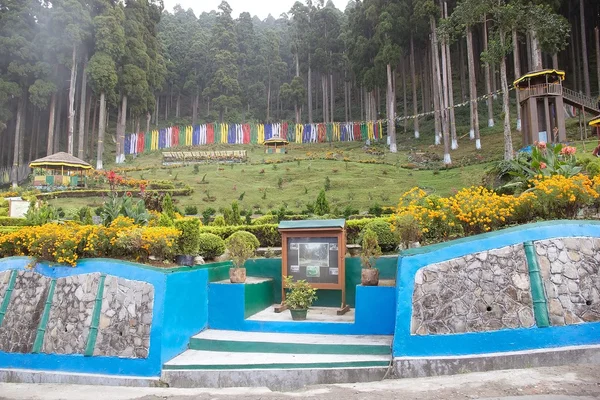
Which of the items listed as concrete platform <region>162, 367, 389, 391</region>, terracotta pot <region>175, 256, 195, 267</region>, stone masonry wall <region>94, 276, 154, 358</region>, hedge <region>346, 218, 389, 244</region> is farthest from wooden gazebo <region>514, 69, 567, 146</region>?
stone masonry wall <region>94, 276, 154, 358</region>

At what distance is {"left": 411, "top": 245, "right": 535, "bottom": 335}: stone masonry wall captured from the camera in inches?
244

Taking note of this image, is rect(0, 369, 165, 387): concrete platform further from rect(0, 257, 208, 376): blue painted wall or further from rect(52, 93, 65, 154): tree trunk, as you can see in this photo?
rect(52, 93, 65, 154): tree trunk

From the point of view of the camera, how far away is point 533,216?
751 centimetres

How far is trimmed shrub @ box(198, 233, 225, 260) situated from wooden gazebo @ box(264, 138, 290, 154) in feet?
103

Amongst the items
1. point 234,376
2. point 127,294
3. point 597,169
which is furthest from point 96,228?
point 597,169

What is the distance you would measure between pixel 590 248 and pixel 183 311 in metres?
6.19

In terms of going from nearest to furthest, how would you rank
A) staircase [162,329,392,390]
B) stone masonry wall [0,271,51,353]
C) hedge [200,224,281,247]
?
staircase [162,329,392,390] → stone masonry wall [0,271,51,353] → hedge [200,224,281,247]

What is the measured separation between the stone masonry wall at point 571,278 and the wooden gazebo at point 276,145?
3564 centimetres

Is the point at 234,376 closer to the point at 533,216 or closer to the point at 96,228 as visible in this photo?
the point at 96,228

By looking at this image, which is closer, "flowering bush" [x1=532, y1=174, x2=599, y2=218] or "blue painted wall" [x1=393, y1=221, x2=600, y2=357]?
"blue painted wall" [x1=393, y1=221, x2=600, y2=357]

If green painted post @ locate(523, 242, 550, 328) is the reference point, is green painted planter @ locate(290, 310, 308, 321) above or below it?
below

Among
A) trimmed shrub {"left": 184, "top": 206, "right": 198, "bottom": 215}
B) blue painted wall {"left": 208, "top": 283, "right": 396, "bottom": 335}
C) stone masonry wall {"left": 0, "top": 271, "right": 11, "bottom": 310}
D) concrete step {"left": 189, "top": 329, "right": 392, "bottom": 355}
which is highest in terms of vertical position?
trimmed shrub {"left": 184, "top": 206, "right": 198, "bottom": 215}

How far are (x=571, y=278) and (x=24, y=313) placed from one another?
8629 millimetres

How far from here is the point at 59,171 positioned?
2995 cm
